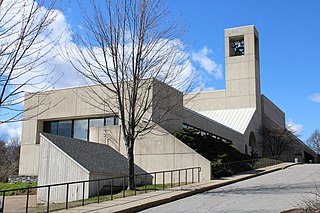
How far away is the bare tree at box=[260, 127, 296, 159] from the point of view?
179 ft

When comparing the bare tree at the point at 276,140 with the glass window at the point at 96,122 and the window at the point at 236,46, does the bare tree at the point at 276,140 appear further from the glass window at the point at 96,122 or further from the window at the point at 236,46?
the glass window at the point at 96,122

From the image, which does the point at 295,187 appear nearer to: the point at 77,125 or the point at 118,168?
the point at 118,168

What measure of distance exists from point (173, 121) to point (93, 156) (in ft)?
25.3

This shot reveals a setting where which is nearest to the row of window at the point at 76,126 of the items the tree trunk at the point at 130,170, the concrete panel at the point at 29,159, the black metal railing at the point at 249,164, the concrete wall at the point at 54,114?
the concrete wall at the point at 54,114

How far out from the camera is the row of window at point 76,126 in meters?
31.6

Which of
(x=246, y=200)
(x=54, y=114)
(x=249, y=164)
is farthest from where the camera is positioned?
(x=54, y=114)

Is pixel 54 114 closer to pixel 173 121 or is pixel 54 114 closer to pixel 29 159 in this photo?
pixel 29 159

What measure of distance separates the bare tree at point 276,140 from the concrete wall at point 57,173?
1516 inches

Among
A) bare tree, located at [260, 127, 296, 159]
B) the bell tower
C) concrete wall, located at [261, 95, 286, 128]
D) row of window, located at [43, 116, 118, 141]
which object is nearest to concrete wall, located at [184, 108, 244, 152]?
row of window, located at [43, 116, 118, 141]

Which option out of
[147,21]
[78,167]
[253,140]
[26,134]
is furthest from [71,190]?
[253,140]

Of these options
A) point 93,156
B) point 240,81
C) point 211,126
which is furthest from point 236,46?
point 93,156

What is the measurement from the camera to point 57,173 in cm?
2161

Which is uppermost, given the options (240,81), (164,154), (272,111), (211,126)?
(240,81)

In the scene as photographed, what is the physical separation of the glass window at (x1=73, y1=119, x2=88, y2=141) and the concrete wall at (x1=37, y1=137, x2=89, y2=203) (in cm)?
958
